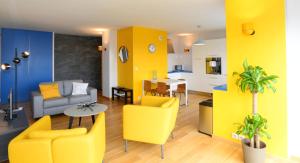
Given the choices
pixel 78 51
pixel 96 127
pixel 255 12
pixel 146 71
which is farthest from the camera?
pixel 78 51

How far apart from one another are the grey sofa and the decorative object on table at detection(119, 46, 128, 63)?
177 cm

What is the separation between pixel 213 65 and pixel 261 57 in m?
4.34

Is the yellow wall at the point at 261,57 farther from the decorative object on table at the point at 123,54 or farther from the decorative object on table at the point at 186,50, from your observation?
the decorative object on table at the point at 186,50

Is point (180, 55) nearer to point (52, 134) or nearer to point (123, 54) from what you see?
point (123, 54)

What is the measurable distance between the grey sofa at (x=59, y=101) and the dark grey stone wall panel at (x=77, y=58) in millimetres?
2640

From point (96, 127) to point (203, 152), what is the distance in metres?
1.81

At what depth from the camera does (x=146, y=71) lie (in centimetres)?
685

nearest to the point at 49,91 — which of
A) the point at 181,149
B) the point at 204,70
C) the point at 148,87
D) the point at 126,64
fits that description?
the point at 126,64

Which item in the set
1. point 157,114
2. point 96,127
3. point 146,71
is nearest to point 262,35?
point 157,114

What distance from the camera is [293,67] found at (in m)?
2.67

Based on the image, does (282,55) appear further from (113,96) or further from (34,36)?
(34,36)

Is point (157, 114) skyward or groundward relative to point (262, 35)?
groundward

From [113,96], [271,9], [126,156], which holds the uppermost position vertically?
[271,9]

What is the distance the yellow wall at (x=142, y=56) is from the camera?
21.1 ft
